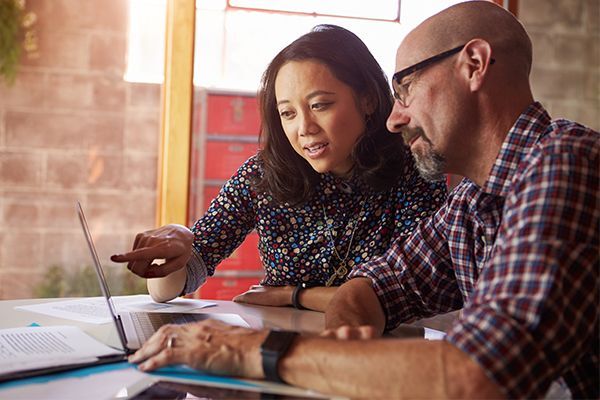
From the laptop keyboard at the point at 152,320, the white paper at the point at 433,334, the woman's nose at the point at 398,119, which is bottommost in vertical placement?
the white paper at the point at 433,334

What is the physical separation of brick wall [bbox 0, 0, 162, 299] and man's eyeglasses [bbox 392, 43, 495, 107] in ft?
7.17

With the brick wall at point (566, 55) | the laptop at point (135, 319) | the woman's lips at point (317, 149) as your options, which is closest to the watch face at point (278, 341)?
the laptop at point (135, 319)

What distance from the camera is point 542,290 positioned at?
833 millimetres

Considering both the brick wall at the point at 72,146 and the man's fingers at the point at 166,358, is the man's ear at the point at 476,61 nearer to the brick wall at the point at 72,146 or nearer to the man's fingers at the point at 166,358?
the man's fingers at the point at 166,358

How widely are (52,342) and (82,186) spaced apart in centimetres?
225

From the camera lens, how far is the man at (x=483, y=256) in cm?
83

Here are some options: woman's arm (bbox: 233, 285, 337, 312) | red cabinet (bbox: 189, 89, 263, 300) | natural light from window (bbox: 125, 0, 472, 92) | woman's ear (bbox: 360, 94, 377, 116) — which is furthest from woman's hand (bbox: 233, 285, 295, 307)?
natural light from window (bbox: 125, 0, 472, 92)

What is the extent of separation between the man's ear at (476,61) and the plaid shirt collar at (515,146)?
111mm

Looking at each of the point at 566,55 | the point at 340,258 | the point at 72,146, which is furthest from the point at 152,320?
the point at 566,55

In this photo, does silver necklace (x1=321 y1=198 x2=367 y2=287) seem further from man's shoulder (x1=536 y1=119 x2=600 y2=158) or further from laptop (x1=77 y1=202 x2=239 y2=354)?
man's shoulder (x1=536 y1=119 x2=600 y2=158)

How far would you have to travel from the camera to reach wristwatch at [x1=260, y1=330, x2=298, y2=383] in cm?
93

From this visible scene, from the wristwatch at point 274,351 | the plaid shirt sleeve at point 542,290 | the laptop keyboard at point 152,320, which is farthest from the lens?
the laptop keyboard at point 152,320

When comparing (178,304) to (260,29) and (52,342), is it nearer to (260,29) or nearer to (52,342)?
(52,342)

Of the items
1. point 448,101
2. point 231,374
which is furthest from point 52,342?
point 448,101
